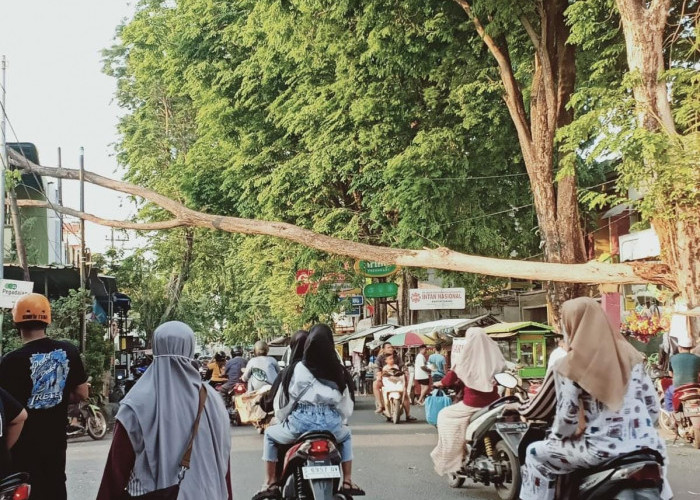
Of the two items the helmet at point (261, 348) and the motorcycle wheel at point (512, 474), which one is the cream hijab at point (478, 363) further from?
the helmet at point (261, 348)

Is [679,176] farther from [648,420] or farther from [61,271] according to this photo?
[61,271]

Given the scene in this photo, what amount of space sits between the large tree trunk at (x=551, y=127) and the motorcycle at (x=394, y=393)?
13.0ft

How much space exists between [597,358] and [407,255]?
10.4 m

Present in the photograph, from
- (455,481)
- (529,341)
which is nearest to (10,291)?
(455,481)

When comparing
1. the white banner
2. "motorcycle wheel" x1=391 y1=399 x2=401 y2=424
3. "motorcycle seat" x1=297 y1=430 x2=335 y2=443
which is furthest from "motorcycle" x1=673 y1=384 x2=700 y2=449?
the white banner

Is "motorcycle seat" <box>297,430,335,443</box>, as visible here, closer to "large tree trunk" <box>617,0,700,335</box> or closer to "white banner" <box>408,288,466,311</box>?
"large tree trunk" <box>617,0,700,335</box>

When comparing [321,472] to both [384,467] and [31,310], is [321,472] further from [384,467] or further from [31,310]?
[384,467]

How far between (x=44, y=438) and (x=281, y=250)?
2235cm

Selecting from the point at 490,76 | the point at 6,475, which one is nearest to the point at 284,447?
the point at 6,475

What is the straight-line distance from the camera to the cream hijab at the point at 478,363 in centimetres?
843

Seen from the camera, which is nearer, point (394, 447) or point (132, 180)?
point (394, 447)

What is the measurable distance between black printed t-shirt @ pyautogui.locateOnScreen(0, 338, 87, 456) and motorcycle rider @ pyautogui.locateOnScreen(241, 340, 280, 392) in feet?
32.3

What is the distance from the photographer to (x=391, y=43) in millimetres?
17828

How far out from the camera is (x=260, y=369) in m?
15.3
